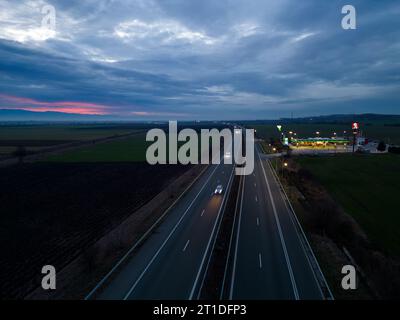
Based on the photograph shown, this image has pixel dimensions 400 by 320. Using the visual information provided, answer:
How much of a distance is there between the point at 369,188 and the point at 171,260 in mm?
36336

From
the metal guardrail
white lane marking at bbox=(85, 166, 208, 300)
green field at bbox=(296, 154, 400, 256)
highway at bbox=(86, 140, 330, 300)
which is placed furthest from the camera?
green field at bbox=(296, 154, 400, 256)

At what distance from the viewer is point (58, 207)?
38.0 metres

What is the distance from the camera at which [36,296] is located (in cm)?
1839

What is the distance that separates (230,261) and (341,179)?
38.5 metres

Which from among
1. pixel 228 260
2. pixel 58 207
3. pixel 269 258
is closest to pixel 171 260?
pixel 228 260

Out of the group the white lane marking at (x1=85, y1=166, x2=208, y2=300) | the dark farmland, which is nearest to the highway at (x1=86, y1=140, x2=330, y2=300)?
the white lane marking at (x1=85, y1=166, x2=208, y2=300)

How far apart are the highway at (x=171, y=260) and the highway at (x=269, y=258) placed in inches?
107

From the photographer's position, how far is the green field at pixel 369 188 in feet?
93.4

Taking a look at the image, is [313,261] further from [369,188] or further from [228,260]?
[369,188]

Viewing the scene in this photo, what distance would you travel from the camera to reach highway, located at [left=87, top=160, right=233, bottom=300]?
716 inches

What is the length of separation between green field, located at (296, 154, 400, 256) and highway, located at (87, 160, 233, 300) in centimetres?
1579

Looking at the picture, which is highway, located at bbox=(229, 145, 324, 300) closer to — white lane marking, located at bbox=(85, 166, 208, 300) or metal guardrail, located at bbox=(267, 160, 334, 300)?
metal guardrail, located at bbox=(267, 160, 334, 300)
